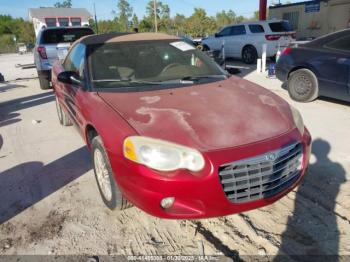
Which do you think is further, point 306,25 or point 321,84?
point 306,25

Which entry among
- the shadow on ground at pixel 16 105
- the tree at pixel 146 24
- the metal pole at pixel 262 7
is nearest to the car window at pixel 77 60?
the shadow on ground at pixel 16 105

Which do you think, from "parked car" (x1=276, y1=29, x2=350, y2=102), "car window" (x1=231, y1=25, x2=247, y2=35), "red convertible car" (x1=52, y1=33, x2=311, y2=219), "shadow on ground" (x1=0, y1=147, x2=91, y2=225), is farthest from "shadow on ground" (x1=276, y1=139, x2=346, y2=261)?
"car window" (x1=231, y1=25, x2=247, y2=35)

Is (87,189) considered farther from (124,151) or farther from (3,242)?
(124,151)

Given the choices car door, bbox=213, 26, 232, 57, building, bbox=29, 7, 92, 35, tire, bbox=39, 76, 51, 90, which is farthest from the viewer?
building, bbox=29, 7, 92, 35

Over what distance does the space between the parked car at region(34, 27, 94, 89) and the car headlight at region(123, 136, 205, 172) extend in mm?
A: 6722

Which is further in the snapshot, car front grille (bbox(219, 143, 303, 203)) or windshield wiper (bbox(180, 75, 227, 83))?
windshield wiper (bbox(180, 75, 227, 83))

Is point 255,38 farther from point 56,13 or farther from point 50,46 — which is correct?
point 56,13

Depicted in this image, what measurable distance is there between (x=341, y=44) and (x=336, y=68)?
0.45 meters

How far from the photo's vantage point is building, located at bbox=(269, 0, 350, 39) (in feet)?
63.1

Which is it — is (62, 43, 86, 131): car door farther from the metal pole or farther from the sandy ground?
the metal pole

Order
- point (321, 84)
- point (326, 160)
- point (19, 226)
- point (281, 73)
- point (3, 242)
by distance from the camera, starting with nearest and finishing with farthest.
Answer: point (3, 242) < point (19, 226) < point (326, 160) < point (321, 84) < point (281, 73)

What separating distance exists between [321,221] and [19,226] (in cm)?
263

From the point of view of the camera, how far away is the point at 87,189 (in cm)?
343

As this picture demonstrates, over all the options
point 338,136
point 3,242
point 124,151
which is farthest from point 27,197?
point 338,136
